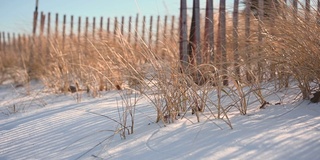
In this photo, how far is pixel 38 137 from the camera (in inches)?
66.9

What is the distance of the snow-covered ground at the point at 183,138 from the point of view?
1.18 m

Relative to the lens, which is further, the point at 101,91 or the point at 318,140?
the point at 101,91

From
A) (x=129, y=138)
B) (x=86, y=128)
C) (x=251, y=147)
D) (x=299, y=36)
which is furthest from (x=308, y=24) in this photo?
(x=86, y=128)

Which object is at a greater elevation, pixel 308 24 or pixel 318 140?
pixel 308 24

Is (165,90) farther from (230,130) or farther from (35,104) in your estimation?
(35,104)

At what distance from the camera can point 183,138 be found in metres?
1.35

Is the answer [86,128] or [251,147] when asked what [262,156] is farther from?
[86,128]

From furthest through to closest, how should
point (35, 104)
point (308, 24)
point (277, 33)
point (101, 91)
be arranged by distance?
point (101, 91)
point (35, 104)
point (277, 33)
point (308, 24)

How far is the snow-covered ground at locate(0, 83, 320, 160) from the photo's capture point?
118 centimetres

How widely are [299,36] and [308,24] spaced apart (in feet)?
0.31

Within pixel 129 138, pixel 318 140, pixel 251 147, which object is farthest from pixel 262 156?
pixel 129 138

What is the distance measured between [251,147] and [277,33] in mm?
980

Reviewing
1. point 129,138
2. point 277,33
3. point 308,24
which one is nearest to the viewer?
point 129,138

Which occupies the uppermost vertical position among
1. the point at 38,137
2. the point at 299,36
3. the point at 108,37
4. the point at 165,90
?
the point at 108,37
